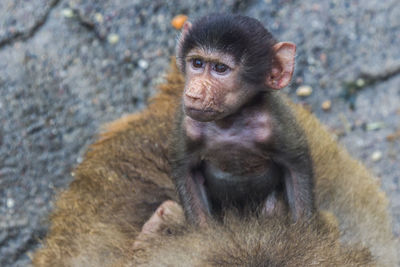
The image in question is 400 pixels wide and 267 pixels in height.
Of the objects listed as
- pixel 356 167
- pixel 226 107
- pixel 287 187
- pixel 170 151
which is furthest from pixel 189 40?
pixel 356 167

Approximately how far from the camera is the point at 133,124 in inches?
122

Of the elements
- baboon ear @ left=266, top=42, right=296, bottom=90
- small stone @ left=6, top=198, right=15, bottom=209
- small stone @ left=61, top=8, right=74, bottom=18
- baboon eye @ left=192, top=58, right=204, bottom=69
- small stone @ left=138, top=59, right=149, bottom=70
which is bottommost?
small stone @ left=6, top=198, right=15, bottom=209

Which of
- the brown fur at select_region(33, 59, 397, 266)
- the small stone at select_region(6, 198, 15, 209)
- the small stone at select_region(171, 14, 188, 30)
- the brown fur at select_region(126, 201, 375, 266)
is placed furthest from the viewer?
the small stone at select_region(171, 14, 188, 30)

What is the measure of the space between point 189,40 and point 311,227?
2.53 ft

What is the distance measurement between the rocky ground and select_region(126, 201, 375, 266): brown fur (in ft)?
4.56

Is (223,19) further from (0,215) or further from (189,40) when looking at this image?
(0,215)

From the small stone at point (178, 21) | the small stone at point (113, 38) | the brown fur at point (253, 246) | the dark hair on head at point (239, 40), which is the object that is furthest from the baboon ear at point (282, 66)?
the small stone at point (113, 38)

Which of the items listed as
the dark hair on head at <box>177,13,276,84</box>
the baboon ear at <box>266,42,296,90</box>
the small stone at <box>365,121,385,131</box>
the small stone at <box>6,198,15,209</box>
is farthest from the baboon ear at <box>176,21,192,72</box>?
the small stone at <box>365,121,385,131</box>

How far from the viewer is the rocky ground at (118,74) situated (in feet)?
12.1

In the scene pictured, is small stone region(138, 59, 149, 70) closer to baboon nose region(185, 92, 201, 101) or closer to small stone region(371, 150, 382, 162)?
small stone region(371, 150, 382, 162)

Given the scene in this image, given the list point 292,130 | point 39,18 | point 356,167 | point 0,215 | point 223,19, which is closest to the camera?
point 223,19

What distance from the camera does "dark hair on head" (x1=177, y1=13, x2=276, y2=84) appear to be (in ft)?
7.48

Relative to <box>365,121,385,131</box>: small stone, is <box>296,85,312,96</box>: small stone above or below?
above

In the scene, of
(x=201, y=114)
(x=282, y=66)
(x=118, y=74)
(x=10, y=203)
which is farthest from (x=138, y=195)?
(x=118, y=74)
